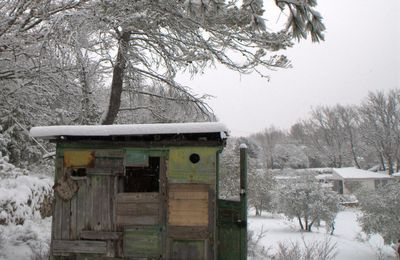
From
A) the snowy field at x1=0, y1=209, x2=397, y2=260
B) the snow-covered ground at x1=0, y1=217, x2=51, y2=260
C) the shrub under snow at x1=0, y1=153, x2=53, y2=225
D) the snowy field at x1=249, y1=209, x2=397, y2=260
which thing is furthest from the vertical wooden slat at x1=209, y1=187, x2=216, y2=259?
the snowy field at x1=249, y1=209, x2=397, y2=260

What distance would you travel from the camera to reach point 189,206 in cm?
480

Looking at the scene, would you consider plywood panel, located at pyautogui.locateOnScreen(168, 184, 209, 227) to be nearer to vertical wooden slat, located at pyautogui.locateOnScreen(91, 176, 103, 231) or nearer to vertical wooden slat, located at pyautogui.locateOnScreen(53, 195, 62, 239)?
vertical wooden slat, located at pyautogui.locateOnScreen(91, 176, 103, 231)

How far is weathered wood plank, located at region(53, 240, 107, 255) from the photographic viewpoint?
194 inches

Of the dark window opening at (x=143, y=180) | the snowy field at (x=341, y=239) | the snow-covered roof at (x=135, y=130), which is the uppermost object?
the snow-covered roof at (x=135, y=130)

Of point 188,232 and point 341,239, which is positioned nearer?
point 188,232

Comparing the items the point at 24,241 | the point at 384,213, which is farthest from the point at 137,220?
the point at 384,213

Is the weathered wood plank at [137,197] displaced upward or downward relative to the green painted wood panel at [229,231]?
upward

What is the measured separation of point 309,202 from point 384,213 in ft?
16.4

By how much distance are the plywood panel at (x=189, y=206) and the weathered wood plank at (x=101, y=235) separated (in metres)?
0.72

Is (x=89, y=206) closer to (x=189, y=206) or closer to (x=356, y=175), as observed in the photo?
(x=189, y=206)

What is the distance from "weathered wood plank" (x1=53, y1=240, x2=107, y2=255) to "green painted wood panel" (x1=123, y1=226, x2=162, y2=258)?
31cm

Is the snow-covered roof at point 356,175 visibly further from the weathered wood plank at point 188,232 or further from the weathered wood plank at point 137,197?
the weathered wood plank at point 137,197

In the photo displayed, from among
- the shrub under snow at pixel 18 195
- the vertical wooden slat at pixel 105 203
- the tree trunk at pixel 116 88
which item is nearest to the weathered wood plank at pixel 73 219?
the vertical wooden slat at pixel 105 203

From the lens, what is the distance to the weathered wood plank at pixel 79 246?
16.1 ft
